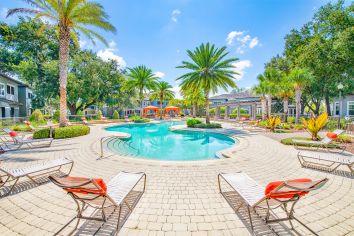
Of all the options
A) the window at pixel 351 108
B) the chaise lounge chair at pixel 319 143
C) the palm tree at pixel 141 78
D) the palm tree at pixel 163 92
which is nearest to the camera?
the chaise lounge chair at pixel 319 143

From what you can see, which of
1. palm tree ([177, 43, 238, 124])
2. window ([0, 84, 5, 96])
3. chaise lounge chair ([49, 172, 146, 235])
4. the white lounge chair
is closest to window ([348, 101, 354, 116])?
palm tree ([177, 43, 238, 124])

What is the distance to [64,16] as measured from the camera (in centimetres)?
1298

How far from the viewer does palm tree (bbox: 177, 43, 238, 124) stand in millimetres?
21141

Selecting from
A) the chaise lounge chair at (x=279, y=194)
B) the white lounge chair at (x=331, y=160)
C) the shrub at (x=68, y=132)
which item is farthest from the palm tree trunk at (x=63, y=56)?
the white lounge chair at (x=331, y=160)

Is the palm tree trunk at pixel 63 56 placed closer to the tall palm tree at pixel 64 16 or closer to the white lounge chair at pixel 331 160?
the tall palm tree at pixel 64 16

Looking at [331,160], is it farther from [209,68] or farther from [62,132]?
[209,68]

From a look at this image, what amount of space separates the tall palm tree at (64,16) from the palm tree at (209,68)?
10857 millimetres

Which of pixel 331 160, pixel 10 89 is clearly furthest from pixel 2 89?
pixel 331 160

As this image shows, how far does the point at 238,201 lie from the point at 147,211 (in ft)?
6.70

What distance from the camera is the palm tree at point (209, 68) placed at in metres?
21.1

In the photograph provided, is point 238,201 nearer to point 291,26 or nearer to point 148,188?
point 148,188

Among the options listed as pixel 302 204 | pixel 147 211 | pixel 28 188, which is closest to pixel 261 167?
pixel 302 204

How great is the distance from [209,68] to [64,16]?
1513 cm

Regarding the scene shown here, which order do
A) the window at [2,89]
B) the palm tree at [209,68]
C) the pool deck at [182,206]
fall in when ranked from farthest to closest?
1. the window at [2,89]
2. the palm tree at [209,68]
3. the pool deck at [182,206]
